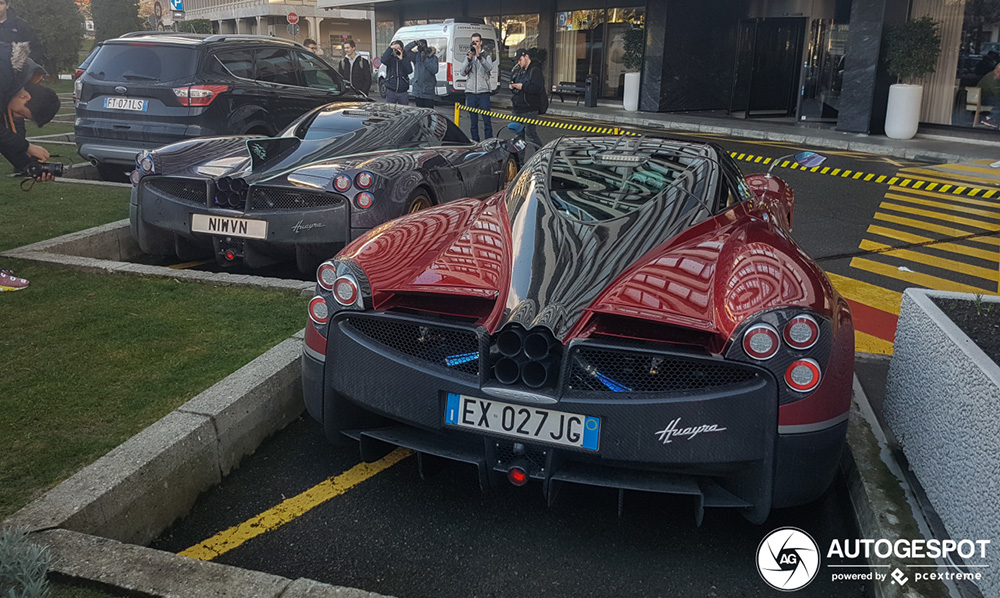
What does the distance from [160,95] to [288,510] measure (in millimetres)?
6735

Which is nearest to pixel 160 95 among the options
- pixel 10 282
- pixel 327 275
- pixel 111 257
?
pixel 111 257

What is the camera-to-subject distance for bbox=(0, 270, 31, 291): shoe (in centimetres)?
529

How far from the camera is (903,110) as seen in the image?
16438 millimetres

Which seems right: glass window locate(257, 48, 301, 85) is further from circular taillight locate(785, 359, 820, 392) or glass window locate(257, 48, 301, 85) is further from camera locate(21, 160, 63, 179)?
circular taillight locate(785, 359, 820, 392)

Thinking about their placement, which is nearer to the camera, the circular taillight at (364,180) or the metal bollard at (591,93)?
the circular taillight at (364,180)

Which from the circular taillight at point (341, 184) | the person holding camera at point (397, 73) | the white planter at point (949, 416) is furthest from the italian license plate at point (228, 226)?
the person holding camera at point (397, 73)

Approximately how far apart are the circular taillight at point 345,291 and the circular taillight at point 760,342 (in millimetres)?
1490

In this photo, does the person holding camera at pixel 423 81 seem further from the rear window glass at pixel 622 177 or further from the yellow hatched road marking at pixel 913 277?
the rear window glass at pixel 622 177

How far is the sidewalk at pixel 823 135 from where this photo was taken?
48.6ft

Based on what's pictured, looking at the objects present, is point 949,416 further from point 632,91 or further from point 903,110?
point 632,91

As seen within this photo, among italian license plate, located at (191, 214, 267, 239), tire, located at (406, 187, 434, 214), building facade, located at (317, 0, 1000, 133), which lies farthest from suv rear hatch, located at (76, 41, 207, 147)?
building facade, located at (317, 0, 1000, 133)

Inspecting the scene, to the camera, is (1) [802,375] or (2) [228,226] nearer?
(1) [802,375]

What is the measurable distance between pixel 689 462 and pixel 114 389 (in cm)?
272

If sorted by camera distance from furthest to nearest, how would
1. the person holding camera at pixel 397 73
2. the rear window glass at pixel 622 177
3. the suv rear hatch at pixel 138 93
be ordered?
the person holding camera at pixel 397 73 < the suv rear hatch at pixel 138 93 < the rear window glass at pixel 622 177
